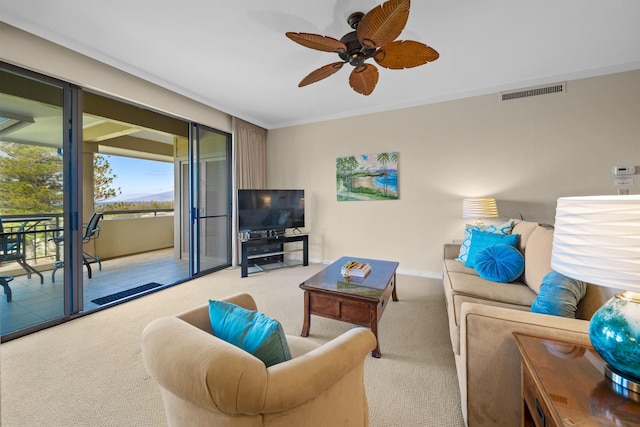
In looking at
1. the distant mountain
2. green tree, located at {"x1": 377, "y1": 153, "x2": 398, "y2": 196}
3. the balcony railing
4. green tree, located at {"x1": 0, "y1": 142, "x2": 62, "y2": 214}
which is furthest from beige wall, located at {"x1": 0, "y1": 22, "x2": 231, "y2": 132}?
the distant mountain

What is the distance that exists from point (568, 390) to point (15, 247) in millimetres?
3840

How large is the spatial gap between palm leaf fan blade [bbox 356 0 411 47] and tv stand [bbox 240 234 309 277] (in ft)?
9.97

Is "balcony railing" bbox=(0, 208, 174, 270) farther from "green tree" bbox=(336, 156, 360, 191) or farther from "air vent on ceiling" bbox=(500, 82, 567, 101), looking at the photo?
"air vent on ceiling" bbox=(500, 82, 567, 101)

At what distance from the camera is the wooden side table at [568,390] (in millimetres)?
655

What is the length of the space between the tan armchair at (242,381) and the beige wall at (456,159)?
125 inches

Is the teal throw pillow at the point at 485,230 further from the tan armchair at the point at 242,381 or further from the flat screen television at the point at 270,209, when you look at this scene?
the flat screen television at the point at 270,209

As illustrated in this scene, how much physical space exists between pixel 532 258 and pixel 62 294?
427cm

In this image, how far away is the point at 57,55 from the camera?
2305 millimetres

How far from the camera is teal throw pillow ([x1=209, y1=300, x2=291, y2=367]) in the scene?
2.76ft

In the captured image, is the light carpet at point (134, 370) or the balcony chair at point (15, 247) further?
the balcony chair at point (15, 247)

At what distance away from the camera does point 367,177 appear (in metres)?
4.09

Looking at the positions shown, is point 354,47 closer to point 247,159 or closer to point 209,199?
point 247,159

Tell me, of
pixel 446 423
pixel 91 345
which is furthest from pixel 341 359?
pixel 91 345

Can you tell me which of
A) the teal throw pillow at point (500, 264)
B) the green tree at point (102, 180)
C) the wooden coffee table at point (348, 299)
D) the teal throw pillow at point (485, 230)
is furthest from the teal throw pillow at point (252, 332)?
the green tree at point (102, 180)
